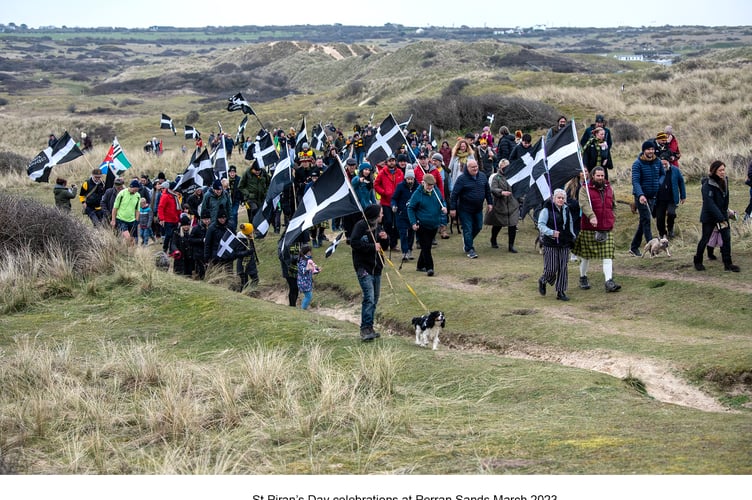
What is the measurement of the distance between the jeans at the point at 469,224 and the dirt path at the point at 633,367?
193 inches

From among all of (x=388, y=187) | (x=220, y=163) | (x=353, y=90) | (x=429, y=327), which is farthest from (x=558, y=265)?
(x=353, y=90)

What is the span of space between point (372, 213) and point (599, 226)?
382 centimetres

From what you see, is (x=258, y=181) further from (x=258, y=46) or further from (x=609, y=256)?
(x=258, y=46)

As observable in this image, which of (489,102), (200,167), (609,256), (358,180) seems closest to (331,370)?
(609,256)

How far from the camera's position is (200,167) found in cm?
2056

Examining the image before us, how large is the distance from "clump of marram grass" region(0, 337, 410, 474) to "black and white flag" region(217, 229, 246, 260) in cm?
541

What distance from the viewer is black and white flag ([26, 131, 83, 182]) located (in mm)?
21281

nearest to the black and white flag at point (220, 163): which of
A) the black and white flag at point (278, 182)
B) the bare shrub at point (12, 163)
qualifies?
the black and white flag at point (278, 182)

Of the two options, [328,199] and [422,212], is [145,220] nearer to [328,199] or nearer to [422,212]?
[422,212]

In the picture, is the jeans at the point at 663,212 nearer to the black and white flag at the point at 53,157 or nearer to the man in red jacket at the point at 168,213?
the man in red jacket at the point at 168,213

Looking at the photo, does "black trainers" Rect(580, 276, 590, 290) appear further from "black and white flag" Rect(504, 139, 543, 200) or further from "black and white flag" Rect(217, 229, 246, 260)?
"black and white flag" Rect(217, 229, 246, 260)

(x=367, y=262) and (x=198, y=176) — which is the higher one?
(x=367, y=262)

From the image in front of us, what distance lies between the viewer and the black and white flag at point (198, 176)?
66.7 feet

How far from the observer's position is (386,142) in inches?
714
